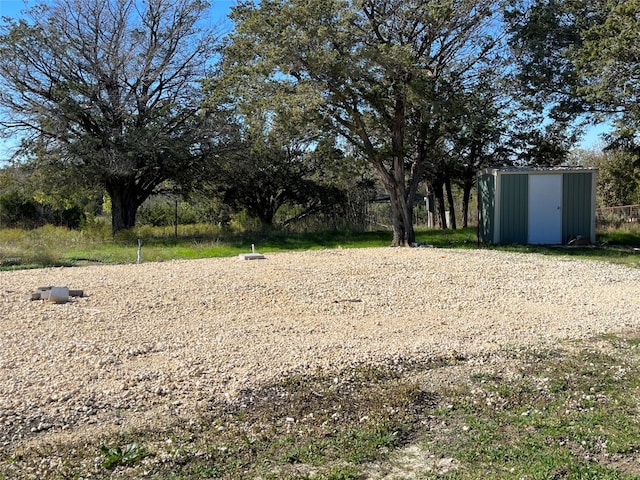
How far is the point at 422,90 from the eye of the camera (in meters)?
13.2

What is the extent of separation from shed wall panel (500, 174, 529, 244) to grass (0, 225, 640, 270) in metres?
0.61

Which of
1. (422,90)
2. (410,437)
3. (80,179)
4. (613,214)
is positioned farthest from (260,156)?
(410,437)

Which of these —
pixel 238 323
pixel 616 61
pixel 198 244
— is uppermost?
pixel 616 61

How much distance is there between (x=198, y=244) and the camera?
15.8 m

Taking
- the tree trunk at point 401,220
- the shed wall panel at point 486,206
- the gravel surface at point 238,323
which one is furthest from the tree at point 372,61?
the gravel surface at point 238,323

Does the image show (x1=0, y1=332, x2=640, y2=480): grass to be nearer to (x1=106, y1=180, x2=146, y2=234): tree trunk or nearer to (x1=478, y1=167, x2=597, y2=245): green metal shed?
(x1=478, y1=167, x2=597, y2=245): green metal shed

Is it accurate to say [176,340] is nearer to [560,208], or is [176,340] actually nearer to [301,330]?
[301,330]

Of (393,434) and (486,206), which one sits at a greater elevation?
(486,206)

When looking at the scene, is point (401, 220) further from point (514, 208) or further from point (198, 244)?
point (198, 244)

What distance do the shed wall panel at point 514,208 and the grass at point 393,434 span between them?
11018 mm

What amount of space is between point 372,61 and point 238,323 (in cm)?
845

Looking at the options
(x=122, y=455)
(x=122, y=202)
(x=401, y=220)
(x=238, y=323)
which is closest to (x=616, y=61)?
(x=401, y=220)

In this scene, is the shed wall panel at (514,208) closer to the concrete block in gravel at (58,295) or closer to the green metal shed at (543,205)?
the green metal shed at (543,205)

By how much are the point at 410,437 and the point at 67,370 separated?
2827 mm
